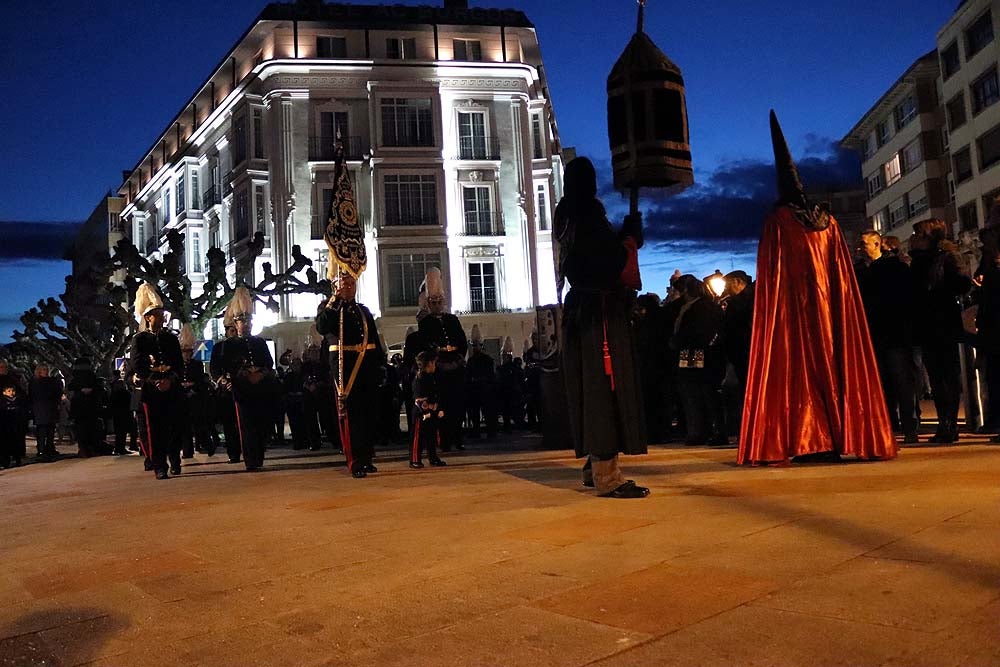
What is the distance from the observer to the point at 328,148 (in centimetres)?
3841

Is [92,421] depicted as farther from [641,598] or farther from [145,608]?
[641,598]

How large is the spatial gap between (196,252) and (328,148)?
13.3 metres

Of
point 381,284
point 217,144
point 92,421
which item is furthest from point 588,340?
point 217,144

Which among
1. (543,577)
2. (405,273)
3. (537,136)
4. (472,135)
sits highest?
(537,136)

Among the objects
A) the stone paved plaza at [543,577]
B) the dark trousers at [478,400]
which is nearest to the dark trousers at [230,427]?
the dark trousers at [478,400]

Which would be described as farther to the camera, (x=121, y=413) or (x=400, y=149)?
(x=400, y=149)

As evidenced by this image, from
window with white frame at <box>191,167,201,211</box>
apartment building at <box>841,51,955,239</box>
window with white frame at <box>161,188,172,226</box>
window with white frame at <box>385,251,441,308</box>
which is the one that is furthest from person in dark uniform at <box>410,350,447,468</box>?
window with white frame at <box>161,188,172,226</box>

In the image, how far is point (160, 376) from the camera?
10.0 meters

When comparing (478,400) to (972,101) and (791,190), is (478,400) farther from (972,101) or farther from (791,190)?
(972,101)

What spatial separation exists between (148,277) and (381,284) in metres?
17.6

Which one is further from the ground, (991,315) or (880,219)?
(880,219)

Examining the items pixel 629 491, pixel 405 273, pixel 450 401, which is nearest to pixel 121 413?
pixel 450 401

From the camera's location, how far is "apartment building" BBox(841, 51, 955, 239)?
50094 mm

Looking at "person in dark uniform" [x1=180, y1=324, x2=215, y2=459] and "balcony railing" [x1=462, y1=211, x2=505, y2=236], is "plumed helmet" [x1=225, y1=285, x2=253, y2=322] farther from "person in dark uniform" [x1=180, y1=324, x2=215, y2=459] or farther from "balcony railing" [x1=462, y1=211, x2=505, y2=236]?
"balcony railing" [x1=462, y1=211, x2=505, y2=236]
